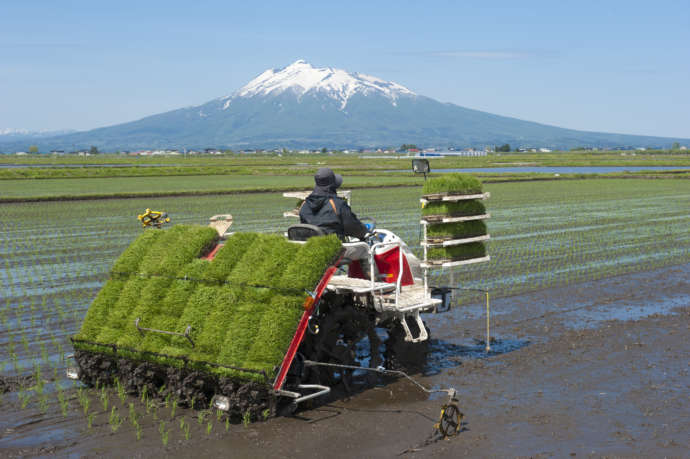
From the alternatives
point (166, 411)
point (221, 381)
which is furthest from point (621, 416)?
point (166, 411)

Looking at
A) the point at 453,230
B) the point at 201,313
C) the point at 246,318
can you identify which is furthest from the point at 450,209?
the point at 201,313

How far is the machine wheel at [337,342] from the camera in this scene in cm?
830

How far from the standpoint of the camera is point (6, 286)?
1560 cm

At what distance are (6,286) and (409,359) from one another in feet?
32.3

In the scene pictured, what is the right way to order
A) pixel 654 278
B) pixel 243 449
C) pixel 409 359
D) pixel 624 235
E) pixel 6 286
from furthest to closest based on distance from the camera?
pixel 624 235, pixel 654 278, pixel 6 286, pixel 409 359, pixel 243 449

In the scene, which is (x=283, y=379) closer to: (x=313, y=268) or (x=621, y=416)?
(x=313, y=268)

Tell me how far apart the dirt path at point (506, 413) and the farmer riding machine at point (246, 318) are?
415 mm

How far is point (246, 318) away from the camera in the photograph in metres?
7.87

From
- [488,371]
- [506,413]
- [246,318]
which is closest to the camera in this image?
→ [246,318]

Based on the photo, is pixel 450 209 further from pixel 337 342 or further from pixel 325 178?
pixel 337 342

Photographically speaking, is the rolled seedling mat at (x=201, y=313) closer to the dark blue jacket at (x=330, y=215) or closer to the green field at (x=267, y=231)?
the dark blue jacket at (x=330, y=215)

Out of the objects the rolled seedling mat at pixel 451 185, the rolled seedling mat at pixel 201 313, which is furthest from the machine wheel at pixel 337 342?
the rolled seedling mat at pixel 451 185

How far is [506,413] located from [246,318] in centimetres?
300

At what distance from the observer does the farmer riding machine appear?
771 centimetres
